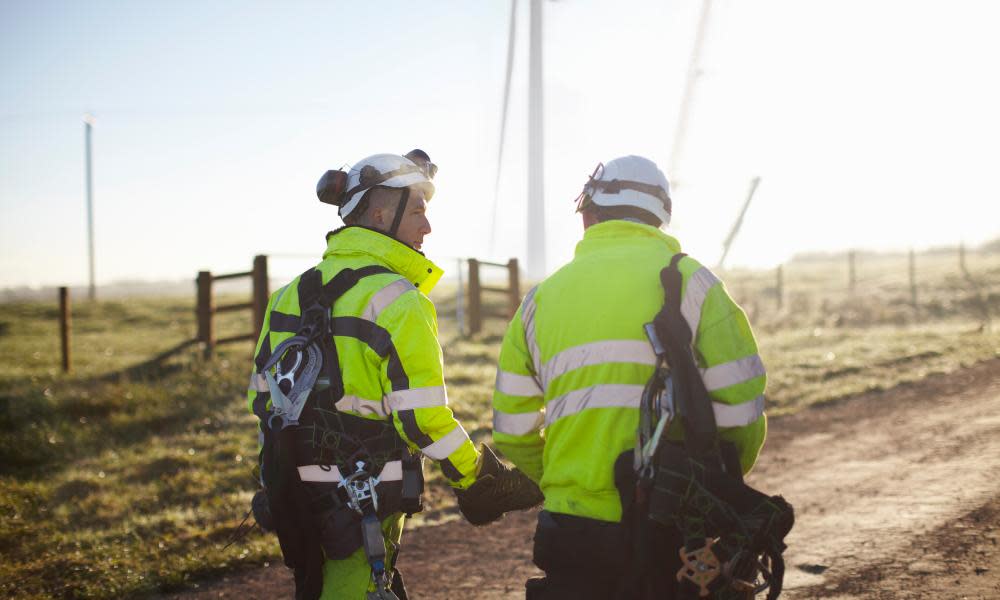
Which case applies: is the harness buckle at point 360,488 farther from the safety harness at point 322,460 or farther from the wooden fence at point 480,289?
the wooden fence at point 480,289

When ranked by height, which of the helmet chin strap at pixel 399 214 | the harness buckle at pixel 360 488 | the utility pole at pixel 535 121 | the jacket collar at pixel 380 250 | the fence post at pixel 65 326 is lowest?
the fence post at pixel 65 326

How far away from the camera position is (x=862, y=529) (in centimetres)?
588

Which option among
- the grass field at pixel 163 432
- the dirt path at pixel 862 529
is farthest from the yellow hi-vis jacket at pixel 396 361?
the grass field at pixel 163 432

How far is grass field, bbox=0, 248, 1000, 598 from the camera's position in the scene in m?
6.08

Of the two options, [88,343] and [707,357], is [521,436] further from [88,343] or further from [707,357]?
[88,343]

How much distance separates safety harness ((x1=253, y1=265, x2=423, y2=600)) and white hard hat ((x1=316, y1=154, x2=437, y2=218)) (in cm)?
38

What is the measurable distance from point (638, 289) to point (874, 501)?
475cm

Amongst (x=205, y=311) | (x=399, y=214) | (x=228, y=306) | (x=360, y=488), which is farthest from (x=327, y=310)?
(x=205, y=311)

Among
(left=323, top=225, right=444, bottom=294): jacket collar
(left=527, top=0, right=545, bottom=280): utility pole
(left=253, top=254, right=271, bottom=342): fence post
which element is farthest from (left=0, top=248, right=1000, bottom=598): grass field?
(left=527, top=0, right=545, bottom=280): utility pole

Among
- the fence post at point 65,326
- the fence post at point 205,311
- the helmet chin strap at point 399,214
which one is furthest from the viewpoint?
the fence post at point 65,326

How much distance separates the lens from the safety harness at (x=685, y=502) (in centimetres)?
261

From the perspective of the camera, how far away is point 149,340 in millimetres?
21719

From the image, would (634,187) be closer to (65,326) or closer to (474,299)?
(65,326)

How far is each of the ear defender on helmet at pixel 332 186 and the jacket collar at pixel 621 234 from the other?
110 centimetres
